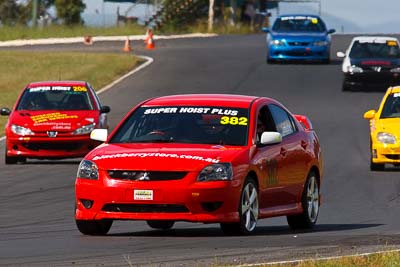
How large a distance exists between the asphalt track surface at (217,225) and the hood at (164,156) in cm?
67

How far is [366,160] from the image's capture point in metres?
26.0

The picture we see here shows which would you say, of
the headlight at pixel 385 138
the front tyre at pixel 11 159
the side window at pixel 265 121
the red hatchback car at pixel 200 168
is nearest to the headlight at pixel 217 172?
the red hatchback car at pixel 200 168

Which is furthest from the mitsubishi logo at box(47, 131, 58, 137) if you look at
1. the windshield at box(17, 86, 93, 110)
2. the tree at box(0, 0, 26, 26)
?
the tree at box(0, 0, 26, 26)

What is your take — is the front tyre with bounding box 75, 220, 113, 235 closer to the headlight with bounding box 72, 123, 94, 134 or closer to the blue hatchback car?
the headlight with bounding box 72, 123, 94, 134

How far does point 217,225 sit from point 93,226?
90.2 inches

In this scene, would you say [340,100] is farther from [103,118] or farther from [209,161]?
[209,161]

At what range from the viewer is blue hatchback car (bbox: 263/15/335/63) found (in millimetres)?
46097

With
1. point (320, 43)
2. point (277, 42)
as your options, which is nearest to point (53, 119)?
point (277, 42)

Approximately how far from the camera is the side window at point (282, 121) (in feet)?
48.5

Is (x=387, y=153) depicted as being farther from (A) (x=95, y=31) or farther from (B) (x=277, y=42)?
(A) (x=95, y=31)

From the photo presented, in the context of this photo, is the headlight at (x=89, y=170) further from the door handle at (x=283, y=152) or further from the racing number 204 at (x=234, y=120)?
the door handle at (x=283, y=152)

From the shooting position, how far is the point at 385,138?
2408 centimetres

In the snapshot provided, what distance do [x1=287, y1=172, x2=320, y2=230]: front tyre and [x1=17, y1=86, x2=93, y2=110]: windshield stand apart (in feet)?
37.4

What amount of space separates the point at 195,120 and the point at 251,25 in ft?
197
